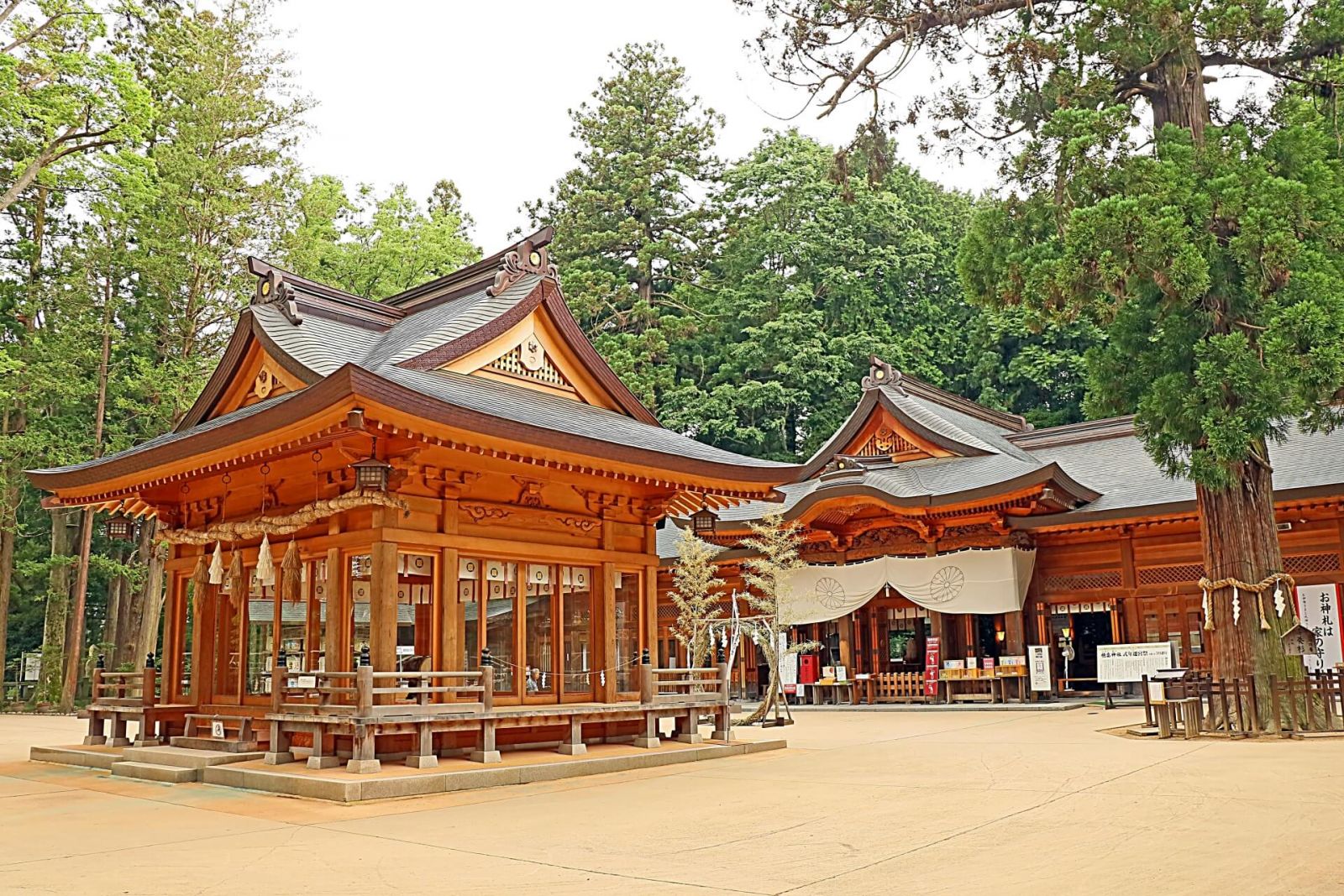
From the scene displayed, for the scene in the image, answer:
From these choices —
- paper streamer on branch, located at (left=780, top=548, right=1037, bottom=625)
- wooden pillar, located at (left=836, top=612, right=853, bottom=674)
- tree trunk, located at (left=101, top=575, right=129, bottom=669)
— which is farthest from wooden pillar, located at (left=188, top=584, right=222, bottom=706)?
tree trunk, located at (left=101, top=575, right=129, bottom=669)

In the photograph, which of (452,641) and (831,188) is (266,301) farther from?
(831,188)

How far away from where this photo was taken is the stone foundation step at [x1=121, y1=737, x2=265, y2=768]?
35.3 feet

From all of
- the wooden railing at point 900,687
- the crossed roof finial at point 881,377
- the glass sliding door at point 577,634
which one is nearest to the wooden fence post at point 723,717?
the glass sliding door at point 577,634

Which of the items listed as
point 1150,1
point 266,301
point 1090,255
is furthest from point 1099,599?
point 266,301

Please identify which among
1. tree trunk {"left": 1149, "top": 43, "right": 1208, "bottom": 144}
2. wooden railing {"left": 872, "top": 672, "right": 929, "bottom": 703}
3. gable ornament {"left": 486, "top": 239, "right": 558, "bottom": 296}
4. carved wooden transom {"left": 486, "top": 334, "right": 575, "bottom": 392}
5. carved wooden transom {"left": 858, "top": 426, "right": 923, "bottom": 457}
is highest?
tree trunk {"left": 1149, "top": 43, "right": 1208, "bottom": 144}

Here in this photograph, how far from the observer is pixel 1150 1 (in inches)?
512

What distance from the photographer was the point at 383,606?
410 inches

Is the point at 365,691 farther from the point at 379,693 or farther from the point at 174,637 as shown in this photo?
the point at 174,637

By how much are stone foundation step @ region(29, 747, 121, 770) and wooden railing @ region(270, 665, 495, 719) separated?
7.92 feet

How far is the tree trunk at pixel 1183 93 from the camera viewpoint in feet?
45.6

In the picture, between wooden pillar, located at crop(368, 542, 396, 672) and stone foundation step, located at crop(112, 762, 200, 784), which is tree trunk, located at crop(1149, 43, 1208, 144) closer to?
wooden pillar, located at crop(368, 542, 396, 672)

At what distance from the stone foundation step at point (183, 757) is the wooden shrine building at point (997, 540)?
10.3 m

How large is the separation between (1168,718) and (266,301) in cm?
1238

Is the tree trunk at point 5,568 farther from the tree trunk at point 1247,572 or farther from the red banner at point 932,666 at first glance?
the tree trunk at point 1247,572
